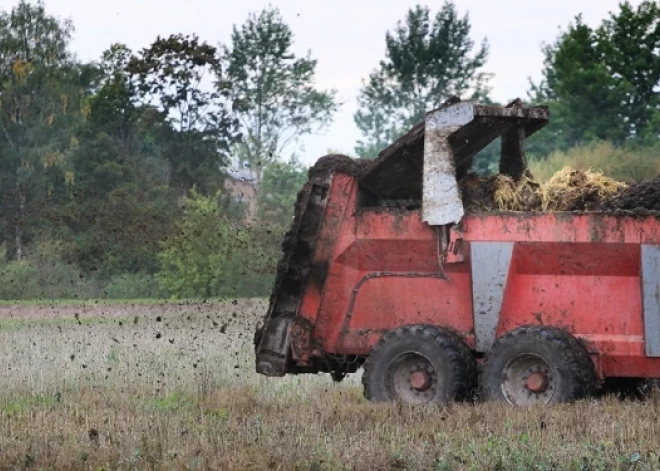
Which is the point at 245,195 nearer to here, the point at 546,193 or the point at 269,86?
the point at 269,86

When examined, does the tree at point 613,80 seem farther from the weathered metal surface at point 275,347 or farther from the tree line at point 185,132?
the weathered metal surface at point 275,347

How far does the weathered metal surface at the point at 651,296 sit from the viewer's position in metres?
10.8

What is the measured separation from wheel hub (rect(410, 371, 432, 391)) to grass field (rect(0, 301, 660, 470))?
0.40m

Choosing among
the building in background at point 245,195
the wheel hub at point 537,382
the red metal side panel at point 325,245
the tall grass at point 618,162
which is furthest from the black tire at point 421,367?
the building in background at point 245,195

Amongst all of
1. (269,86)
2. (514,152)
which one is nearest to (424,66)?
(269,86)

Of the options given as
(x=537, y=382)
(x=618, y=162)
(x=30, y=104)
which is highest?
(x=30, y=104)

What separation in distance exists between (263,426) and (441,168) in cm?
273

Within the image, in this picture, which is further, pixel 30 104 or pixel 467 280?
pixel 30 104

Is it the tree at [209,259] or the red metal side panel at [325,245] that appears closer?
the red metal side panel at [325,245]

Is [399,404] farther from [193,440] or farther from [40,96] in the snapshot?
[40,96]

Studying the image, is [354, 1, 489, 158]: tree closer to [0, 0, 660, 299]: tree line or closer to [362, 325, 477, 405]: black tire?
[0, 0, 660, 299]: tree line

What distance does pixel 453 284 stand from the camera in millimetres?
11453

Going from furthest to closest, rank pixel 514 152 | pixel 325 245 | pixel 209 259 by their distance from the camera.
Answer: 1. pixel 209 259
2. pixel 514 152
3. pixel 325 245

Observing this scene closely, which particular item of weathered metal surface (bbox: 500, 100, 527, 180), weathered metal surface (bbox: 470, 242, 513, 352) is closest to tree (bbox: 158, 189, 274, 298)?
weathered metal surface (bbox: 500, 100, 527, 180)
